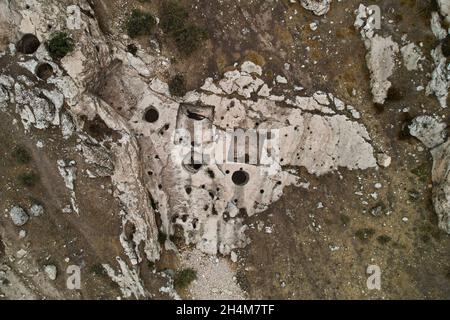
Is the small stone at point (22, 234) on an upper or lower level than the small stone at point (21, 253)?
upper

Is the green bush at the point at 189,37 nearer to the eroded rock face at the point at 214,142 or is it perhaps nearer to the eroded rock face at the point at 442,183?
the eroded rock face at the point at 214,142

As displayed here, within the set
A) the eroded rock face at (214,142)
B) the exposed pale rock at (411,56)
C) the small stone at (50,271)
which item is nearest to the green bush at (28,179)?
the small stone at (50,271)

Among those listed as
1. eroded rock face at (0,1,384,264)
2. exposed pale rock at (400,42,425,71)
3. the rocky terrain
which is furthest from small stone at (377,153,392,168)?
exposed pale rock at (400,42,425,71)

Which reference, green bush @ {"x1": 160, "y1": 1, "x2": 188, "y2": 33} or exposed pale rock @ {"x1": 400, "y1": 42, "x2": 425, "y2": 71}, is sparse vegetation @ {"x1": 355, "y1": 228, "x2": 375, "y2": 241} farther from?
green bush @ {"x1": 160, "y1": 1, "x2": 188, "y2": 33}

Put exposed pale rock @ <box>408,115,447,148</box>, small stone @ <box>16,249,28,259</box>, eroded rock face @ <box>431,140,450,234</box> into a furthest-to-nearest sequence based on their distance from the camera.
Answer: exposed pale rock @ <box>408,115,447,148</box> → eroded rock face @ <box>431,140,450,234</box> → small stone @ <box>16,249,28,259</box>

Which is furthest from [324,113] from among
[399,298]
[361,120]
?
[399,298]

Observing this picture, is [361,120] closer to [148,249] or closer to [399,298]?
[399,298]
